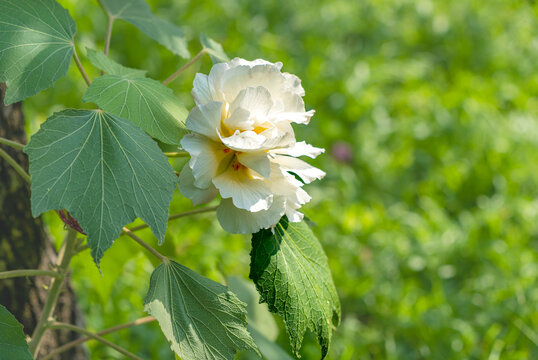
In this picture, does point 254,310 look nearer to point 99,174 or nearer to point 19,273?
point 19,273

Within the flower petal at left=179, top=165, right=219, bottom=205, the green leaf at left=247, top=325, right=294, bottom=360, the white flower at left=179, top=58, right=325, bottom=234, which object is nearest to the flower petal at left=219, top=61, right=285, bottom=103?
the white flower at left=179, top=58, right=325, bottom=234

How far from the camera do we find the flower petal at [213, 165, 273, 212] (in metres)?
0.65

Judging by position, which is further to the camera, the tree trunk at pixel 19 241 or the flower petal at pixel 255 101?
the tree trunk at pixel 19 241

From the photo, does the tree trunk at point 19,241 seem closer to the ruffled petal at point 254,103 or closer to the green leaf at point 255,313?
the green leaf at point 255,313

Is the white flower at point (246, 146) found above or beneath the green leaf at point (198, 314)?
above

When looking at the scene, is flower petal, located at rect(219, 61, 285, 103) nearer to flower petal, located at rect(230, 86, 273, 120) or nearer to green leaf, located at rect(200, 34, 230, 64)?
flower petal, located at rect(230, 86, 273, 120)

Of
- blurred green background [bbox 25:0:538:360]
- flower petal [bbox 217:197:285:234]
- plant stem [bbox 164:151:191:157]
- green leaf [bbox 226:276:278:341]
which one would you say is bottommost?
blurred green background [bbox 25:0:538:360]

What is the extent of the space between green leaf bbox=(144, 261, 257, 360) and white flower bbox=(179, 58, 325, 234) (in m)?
0.09

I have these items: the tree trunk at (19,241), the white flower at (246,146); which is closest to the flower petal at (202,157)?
the white flower at (246,146)

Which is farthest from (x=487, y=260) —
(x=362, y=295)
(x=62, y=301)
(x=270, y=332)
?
(x=62, y=301)

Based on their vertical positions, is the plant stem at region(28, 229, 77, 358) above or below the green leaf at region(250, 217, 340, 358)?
below

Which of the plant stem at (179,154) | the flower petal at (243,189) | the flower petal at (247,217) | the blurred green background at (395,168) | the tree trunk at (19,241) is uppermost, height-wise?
the flower petal at (243,189)

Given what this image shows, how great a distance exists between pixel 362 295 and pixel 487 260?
47 cm

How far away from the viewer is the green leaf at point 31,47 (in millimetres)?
657
